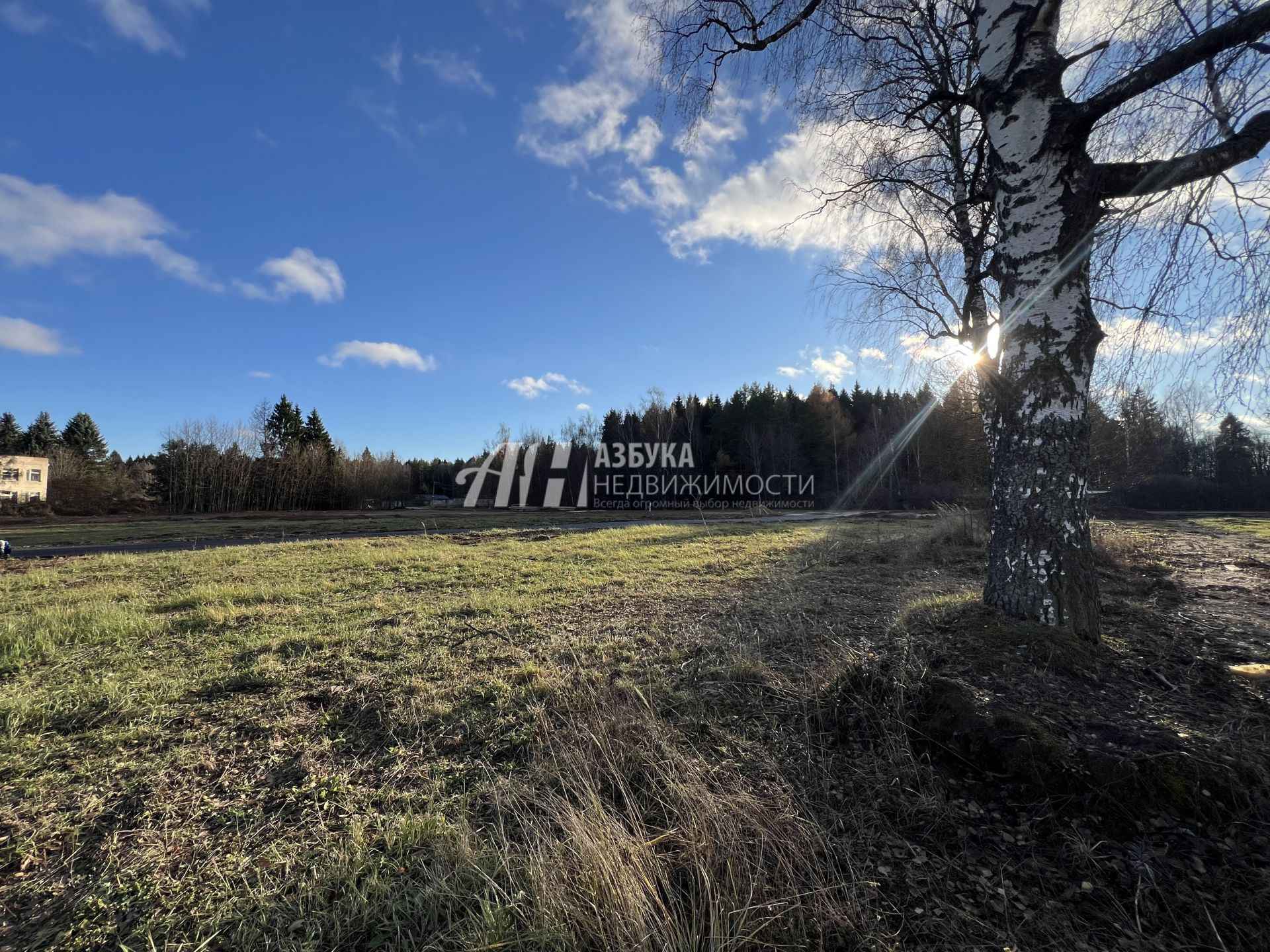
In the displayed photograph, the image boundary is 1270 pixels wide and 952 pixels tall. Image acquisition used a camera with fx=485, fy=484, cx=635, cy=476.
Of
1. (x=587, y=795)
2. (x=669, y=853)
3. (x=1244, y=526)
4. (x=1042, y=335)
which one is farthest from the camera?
(x=1244, y=526)

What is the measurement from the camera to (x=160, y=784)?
2.48 m

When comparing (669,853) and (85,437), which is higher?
(85,437)

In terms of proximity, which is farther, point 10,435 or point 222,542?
point 10,435

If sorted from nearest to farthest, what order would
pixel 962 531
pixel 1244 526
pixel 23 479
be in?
pixel 962 531 → pixel 1244 526 → pixel 23 479

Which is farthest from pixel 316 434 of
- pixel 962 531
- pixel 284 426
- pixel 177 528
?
pixel 962 531

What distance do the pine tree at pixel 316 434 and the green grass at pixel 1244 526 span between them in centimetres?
6258

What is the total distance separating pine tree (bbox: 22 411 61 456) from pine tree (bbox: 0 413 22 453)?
1.52ft

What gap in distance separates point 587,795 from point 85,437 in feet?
266

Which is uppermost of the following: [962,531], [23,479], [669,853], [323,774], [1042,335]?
[23,479]

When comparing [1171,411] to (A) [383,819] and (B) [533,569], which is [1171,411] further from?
(B) [533,569]

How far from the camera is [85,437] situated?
54.6m

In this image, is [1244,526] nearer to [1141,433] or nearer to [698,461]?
[1141,433]

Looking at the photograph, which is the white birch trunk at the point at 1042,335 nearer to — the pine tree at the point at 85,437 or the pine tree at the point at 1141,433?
the pine tree at the point at 1141,433

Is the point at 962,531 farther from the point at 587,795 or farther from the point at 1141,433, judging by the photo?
the point at 587,795
